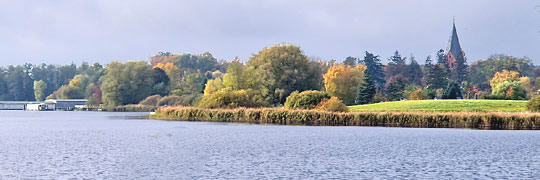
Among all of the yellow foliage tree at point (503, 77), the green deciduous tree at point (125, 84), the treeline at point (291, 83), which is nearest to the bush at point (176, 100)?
the treeline at point (291, 83)

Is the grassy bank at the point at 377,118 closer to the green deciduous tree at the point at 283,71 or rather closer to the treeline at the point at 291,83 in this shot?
the treeline at the point at 291,83

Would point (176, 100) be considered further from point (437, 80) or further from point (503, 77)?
point (503, 77)

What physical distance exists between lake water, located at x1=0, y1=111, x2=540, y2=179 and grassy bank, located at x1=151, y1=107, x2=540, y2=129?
624cm

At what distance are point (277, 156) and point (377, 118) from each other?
30.3m

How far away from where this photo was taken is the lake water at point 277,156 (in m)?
28.3

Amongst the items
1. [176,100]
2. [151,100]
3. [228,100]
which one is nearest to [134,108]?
[151,100]

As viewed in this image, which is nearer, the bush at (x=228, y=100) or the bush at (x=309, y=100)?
the bush at (x=309, y=100)

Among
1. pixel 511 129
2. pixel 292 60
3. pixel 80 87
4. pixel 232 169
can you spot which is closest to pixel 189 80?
pixel 80 87

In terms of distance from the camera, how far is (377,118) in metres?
64.1

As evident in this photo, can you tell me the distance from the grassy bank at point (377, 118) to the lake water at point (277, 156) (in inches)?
246

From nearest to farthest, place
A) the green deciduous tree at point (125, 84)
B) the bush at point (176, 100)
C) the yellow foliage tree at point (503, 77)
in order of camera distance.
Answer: the yellow foliage tree at point (503, 77) < the bush at point (176, 100) < the green deciduous tree at point (125, 84)

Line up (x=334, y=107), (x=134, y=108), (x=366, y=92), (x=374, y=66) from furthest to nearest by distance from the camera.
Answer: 1. (x=374, y=66)
2. (x=134, y=108)
3. (x=366, y=92)
4. (x=334, y=107)

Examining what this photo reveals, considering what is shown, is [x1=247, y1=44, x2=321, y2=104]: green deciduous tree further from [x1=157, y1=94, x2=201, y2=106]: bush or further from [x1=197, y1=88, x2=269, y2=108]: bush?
[x1=157, y1=94, x2=201, y2=106]: bush

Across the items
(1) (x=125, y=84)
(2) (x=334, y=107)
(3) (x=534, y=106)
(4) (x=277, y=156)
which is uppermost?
(1) (x=125, y=84)
